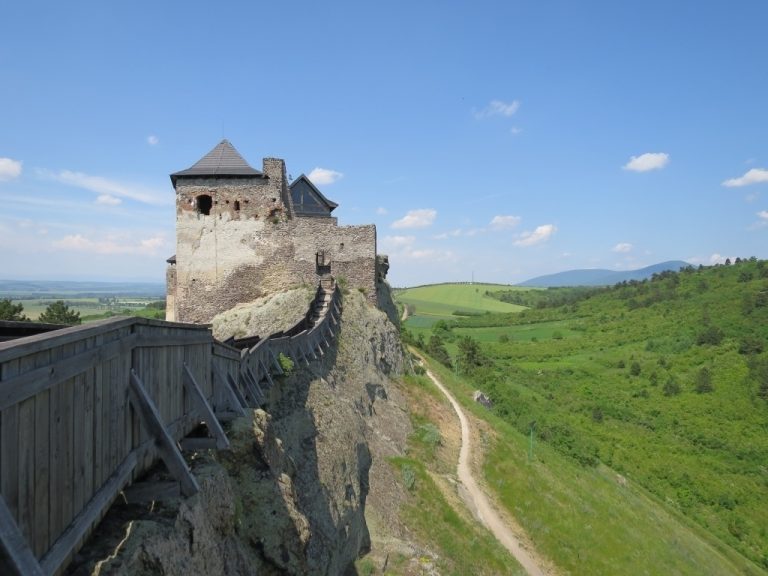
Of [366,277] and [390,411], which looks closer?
[390,411]

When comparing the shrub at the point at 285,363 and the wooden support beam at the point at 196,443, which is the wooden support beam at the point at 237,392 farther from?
the shrub at the point at 285,363

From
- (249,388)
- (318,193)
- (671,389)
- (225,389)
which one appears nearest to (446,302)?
(671,389)

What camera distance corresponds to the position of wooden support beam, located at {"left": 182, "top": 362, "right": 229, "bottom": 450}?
7.48 m

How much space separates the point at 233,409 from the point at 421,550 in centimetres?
1086

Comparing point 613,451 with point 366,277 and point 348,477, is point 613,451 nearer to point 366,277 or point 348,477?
point 366,277

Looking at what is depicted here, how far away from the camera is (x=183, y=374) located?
7.54 m

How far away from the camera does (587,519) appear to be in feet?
92.4

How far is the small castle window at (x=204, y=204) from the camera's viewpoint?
26641mm

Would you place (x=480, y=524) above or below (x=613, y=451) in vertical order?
above

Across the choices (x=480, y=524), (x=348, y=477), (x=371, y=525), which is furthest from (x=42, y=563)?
(x=480, y=524)

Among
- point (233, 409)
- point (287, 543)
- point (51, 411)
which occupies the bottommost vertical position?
point (287, 543)

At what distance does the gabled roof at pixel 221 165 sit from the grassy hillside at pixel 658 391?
18855 mm

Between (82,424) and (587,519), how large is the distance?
93.6ft

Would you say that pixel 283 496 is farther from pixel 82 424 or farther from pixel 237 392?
pixel 82 424
